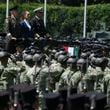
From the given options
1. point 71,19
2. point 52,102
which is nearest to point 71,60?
point 52,102

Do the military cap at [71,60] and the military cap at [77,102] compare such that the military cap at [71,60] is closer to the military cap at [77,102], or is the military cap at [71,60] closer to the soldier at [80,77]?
the soldier at [80,77]

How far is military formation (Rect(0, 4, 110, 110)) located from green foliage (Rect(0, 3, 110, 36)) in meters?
9.77

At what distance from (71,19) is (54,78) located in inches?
742

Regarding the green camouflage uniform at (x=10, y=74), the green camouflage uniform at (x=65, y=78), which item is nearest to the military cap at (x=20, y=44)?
the green camouflage uniform at (x=10, y=74)

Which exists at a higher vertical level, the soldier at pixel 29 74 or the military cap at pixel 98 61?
the military cap at pixel 98 61

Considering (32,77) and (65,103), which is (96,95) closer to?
(65,103)

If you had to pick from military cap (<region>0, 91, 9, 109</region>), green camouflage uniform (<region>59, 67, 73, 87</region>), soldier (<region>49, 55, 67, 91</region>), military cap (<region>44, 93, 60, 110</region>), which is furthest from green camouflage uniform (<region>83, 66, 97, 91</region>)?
military cap (<region>44, 93, 60, 110</region>)

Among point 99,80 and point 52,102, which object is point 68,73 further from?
point 52,102

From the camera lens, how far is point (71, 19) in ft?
96.9

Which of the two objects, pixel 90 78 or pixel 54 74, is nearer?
pixel 90 78

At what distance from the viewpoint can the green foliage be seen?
28.1 metres

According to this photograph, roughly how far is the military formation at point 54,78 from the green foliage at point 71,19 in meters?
9.77

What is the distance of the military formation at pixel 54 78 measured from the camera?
6770 mm

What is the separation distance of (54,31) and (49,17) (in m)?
1.87
